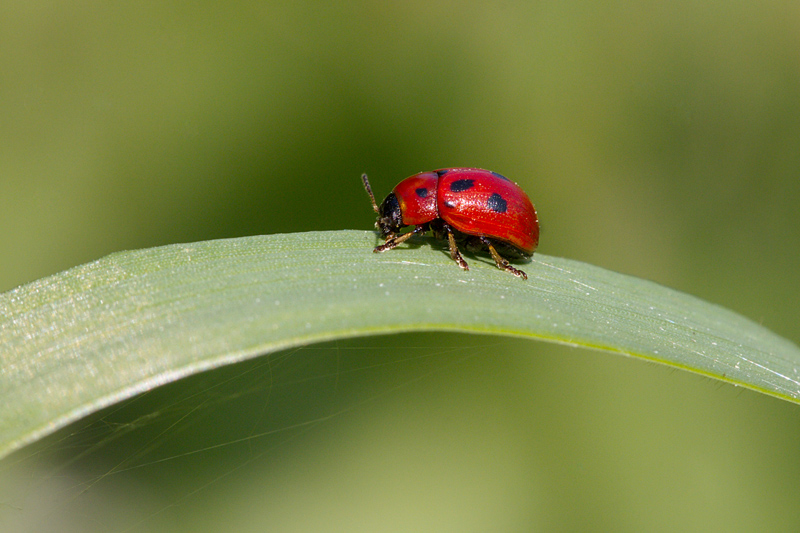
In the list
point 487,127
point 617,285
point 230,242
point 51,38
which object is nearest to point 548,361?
point 617,285

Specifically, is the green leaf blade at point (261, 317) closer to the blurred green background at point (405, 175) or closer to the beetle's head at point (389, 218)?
the beetle's head at point (389, 218)

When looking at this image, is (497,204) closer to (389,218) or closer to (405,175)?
(389,218)

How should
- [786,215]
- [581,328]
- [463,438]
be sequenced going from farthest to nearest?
[786,215]
[463,438]
[581,328]

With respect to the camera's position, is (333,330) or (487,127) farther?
(487,127)

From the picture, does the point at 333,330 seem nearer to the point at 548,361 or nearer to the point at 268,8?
the point at 548,361

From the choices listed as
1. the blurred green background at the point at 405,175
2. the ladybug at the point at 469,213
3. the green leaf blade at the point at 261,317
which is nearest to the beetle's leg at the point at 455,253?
the ladybug at the point at 469,213

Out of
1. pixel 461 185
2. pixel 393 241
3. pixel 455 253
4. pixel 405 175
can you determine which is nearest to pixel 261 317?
pixel 393 241

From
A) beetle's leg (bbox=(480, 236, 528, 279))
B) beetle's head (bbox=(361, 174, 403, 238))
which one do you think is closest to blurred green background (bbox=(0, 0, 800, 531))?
beetle's head (bbox=(361, 174, 403, 238))
